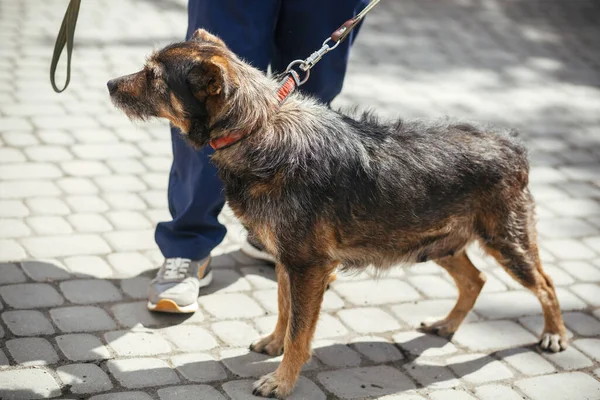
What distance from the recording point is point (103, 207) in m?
5.37

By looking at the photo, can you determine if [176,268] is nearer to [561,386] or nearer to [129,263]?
[129,263]

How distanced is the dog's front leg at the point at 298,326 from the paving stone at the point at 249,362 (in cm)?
16

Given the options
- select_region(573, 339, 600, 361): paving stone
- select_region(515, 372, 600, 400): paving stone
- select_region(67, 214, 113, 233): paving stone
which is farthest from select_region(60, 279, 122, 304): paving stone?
select_region(573, 339, 600, 361): paving stone

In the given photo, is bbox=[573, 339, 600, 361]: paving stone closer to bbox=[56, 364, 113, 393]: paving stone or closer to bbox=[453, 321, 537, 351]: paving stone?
bbox=[453, 321, 537, 351]: paving stone

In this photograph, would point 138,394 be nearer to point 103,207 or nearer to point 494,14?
point 103,207

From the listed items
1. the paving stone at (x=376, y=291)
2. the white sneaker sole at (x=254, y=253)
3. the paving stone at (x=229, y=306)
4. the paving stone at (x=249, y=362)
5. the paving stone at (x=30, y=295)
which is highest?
the white sneaker sole at (x=254, y=253)

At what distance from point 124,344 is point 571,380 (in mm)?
2276

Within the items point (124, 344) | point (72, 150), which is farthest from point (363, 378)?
point (72, 150)

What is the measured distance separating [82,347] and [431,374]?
1.75 metres

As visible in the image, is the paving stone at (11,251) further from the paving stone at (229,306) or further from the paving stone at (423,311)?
the paving stone at (423,311)

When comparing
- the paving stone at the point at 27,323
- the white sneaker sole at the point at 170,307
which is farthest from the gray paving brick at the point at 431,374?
the paving stone at the point at 27,323

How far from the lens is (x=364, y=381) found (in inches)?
157

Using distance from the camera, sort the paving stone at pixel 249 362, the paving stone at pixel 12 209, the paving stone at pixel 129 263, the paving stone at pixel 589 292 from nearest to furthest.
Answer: the paving stone at pixel 249 362 → the paving stone at pixel 129 263 → the paving stone at pixel 589 292 → the paving stone at pixel 12 209

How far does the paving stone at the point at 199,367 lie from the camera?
3.85m
